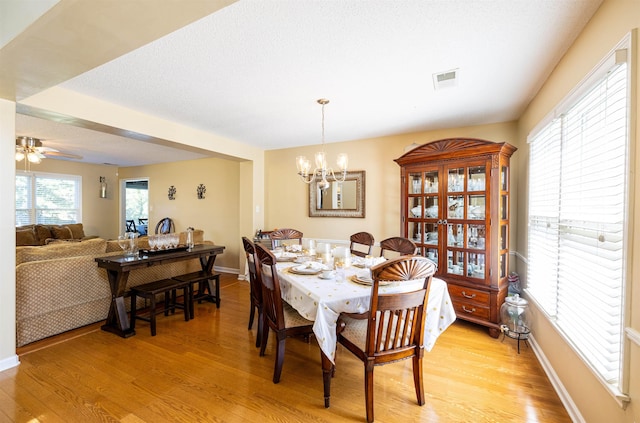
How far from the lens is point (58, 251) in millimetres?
2922

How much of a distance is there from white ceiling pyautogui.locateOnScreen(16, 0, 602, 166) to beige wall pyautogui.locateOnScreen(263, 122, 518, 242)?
0.25m

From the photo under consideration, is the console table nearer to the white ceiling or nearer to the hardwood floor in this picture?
the hardwood floor

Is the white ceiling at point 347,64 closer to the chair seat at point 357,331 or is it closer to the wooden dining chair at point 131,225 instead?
the chair seat at point 357,331

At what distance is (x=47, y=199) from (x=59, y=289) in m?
4.69

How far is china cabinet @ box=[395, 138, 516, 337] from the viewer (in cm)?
286

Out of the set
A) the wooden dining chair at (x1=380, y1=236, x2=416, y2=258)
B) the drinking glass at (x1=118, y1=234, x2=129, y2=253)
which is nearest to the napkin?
the wooden dining chair at (x1=380, y1=236, x2=416, y2=258)

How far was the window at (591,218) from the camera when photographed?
4.30 ft

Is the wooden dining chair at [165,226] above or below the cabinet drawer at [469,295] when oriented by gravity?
above

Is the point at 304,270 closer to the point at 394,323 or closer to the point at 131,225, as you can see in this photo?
the point at 394,323

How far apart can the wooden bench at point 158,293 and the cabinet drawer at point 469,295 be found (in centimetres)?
303

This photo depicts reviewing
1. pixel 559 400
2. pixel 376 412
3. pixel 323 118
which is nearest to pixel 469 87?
pixel 323 118

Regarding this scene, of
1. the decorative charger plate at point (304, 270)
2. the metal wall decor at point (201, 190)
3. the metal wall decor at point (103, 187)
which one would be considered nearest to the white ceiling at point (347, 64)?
the decorative charger plate at point (304, 270)

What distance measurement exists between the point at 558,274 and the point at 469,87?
1.70m

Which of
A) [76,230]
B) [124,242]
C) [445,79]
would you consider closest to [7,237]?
[124,242]
